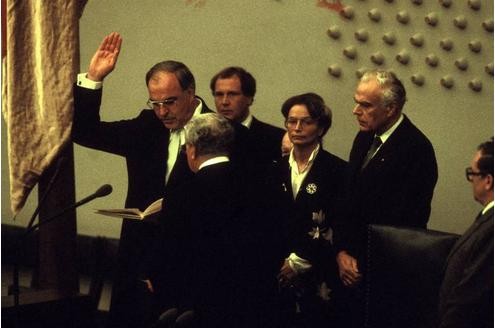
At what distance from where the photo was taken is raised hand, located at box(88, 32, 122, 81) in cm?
416

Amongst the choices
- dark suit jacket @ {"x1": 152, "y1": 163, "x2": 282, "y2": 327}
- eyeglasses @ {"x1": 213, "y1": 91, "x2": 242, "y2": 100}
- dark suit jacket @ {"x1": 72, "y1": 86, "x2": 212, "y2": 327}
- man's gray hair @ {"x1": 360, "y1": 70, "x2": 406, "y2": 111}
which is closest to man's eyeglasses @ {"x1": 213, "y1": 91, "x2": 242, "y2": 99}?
eyeglasses @ {"x1": 213, "y1": 91, "x2": 242, "y2": 100}

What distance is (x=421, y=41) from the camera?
217 inches

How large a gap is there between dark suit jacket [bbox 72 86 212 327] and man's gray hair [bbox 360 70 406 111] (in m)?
0.66

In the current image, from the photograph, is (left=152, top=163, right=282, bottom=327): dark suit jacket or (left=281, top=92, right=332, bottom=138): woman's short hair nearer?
(left=152, top=163, right=282, bottom=327): dark suit jacket

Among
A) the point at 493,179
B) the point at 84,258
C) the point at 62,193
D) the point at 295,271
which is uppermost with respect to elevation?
the point at 493,179

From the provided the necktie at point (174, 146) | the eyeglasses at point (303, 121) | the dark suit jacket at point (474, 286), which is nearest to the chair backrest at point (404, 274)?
the dark suit jacket at point (474, 286)

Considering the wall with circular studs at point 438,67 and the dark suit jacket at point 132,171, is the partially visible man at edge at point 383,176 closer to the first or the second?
the dark suit jacket at point 132,171

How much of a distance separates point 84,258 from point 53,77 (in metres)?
1.89

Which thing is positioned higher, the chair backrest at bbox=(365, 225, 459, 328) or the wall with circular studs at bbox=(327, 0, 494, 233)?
the wall with circular studs at bbox=(327, 0, 494, 233)

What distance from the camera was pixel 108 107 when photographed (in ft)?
19.5

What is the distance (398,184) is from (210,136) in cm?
87

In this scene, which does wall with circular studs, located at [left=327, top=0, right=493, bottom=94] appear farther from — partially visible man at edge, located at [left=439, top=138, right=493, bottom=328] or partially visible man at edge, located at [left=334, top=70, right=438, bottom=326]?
partially visible man at edge, located at [left=439, top=138, right=493, bottom=328]

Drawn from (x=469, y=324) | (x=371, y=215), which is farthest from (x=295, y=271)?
(x=469, y=324)

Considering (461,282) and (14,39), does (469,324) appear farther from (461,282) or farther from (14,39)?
(14,39)
